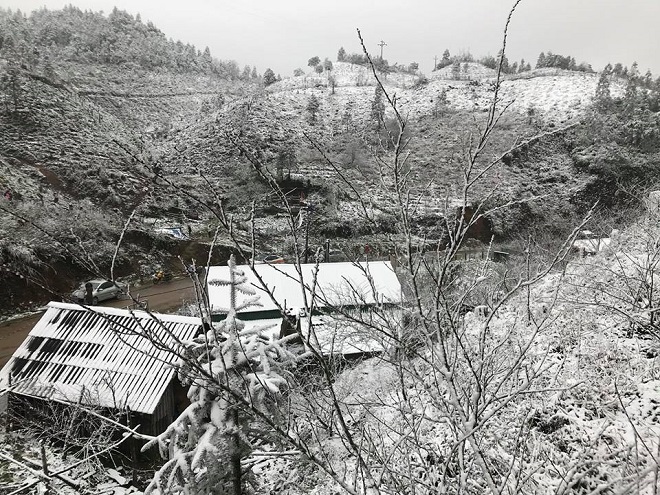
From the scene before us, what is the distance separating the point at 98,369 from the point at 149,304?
4240 millimetres

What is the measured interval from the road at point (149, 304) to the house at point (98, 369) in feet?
4.96

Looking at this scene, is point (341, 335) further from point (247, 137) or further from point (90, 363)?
point (247, 137)

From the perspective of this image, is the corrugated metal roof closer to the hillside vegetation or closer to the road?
the road

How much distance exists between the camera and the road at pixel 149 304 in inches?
584

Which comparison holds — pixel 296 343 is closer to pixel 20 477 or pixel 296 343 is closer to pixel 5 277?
pixel 20 477

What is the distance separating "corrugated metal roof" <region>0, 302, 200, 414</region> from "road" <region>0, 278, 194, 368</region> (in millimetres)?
1464

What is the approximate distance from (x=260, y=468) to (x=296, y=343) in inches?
194

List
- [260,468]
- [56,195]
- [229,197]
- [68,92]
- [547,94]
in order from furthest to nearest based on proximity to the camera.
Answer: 1. [547,94]
2. [68,92]
3. [229,197]
4. [56,195]
5. [260,468]

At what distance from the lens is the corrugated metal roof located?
9984mm

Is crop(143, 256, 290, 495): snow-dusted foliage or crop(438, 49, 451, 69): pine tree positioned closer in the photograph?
crop(143, 256, 290, 495): snow-dusted foliage

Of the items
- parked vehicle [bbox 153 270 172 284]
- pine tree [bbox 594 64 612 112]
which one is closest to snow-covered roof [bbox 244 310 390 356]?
parked vehicle [bbox 153 270 172 284]

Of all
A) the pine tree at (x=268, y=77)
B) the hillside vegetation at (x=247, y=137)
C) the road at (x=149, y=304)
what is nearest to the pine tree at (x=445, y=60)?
the hillside vegetation at (x=247, y=137)

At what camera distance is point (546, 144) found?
4534 centimetres

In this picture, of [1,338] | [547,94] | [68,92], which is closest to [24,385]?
[1,338]
